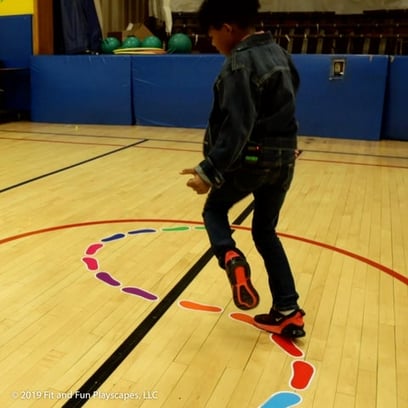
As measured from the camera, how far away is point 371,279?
2.24 meters

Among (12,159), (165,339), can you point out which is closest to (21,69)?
(12,159)

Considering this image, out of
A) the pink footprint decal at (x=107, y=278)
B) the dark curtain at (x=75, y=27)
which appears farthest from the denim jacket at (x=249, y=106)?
the dark curtain at (x=75, y=27)

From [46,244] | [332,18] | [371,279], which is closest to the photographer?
[371,279]

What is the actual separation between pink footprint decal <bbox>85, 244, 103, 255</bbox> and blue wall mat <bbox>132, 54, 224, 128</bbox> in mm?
3952

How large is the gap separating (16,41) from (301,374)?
6571mm

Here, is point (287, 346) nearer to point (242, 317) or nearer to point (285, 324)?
point (285, 324)

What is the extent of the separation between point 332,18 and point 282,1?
3.47ft

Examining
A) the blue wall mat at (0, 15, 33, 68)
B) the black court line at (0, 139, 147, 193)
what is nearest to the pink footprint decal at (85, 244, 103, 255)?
the black court line at (0, 139, 147, 193)

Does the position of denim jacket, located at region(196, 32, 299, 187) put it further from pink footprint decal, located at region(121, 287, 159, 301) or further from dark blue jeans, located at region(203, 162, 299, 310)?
pink footprint decal, located at region(121, 287, 159, 301)

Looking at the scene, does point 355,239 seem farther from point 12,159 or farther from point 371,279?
point 12,159

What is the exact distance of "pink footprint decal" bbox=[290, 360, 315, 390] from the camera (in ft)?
4.92

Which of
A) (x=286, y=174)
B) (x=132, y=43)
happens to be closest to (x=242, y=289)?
(x=286, y=174)

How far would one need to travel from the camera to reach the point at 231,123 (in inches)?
54.6

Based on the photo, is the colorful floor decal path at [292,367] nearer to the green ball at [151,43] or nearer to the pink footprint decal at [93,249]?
the pink footprint decal at [93,249]
